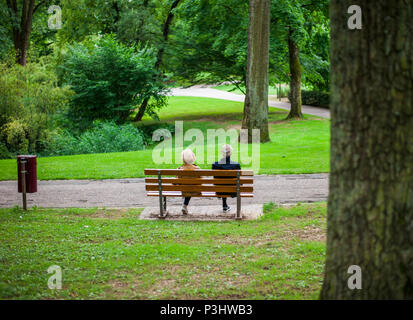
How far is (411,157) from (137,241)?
168 inches

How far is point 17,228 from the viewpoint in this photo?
7.71 metres

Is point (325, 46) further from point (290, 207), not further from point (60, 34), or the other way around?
point (290, 207)

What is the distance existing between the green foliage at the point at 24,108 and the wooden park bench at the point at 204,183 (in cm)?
1374

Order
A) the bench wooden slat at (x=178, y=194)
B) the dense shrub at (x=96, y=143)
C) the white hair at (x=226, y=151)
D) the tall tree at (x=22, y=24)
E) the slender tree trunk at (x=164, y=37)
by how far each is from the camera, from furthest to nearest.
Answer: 1. the slender tree trunk at (x=164, y=37)
2. the tall tree at (x=22, y=24)
3. the dense shrub at (x=96, y=143)
4. the white hair at (x=226, y=151)
5. the bench wooden slat at (x=178, y=194)

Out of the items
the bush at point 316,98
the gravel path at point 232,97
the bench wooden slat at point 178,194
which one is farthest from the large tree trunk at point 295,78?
the bench wooden slat at point 178,194

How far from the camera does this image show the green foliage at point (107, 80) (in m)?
27.5

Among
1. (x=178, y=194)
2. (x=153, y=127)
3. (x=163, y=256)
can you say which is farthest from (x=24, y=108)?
(x=163, y=256)

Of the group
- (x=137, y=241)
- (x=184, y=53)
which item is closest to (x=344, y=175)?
(x=137, y=241)

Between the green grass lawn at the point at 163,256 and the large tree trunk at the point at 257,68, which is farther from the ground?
the large tree trunk at the point at 257,68

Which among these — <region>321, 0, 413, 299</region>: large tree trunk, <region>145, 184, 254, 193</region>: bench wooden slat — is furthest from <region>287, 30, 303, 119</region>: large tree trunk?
<region>321, 0, 413, 299</region>: large tree trunk

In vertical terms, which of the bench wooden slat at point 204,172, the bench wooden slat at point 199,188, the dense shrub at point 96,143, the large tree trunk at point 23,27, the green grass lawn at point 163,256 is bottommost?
the green grass lawn at point 163,256

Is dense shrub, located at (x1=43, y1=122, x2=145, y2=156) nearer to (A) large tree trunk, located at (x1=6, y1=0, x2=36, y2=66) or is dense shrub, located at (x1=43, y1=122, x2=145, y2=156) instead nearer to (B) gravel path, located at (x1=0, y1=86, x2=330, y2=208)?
(B) gravel path, located at (x1=0, y1=86, x2=330, y2=208)

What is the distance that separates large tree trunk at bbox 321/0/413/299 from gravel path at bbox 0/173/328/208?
18.7 feet

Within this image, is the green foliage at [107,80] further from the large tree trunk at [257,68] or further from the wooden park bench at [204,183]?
the wooden park bench at [204,183]
